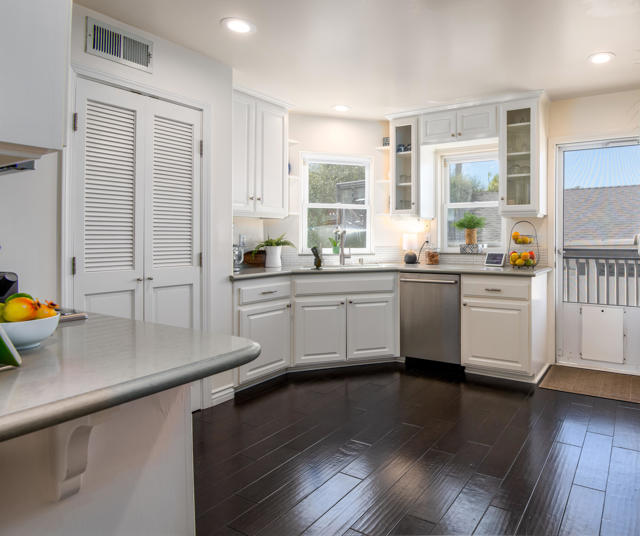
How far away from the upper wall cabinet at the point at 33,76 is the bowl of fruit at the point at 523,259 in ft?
12.4

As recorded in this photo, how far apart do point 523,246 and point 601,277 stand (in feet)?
2.28

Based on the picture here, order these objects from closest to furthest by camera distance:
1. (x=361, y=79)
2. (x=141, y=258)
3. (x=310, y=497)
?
(x=310, y=497)
(x=141, y=258)
(x=361, y=79)

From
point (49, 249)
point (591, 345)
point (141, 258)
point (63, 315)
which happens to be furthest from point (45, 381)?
point (591, 345)

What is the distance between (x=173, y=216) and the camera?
3.00m

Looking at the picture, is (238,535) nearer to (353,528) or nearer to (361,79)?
(353,528)

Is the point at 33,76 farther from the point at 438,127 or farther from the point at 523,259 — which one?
the point at 438,127

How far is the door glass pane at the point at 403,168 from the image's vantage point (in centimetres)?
463

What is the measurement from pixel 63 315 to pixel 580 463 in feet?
8.19

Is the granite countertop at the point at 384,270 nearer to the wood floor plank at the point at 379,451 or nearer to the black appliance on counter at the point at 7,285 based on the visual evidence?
the wood floor plank at the point at 379,451

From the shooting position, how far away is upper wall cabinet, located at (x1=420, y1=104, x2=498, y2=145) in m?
4.16

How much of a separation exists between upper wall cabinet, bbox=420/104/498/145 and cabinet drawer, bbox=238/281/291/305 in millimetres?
1987

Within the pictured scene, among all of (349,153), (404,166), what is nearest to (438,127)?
(404,166)

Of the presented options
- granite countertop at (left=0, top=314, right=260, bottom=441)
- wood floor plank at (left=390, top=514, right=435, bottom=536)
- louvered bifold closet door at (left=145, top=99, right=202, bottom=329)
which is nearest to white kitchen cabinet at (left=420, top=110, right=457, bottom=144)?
louvered bifold closet door at (left=145, top=99, right=202, bottom=329)

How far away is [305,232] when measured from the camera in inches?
187
